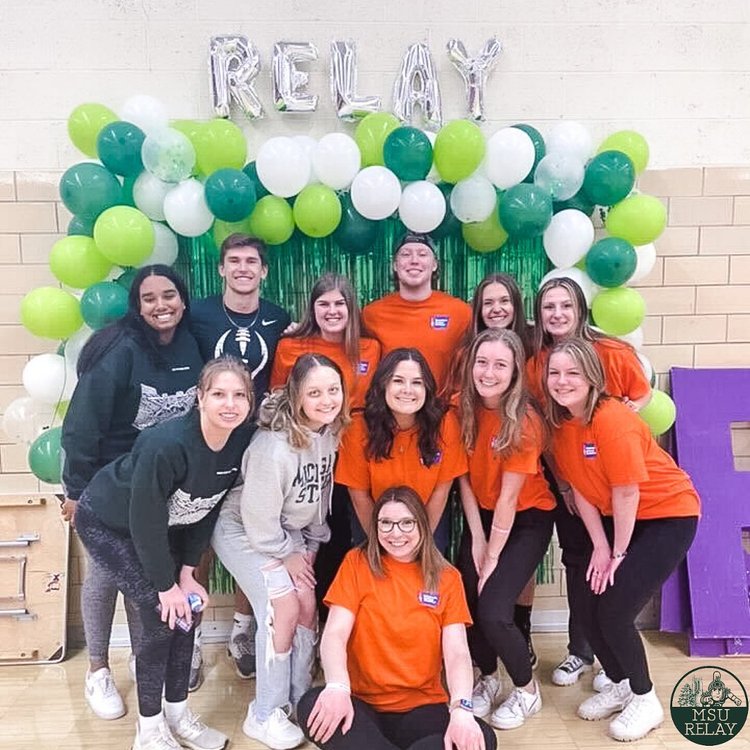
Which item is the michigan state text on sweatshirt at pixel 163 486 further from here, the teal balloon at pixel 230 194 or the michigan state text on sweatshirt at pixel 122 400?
the teal balloon at pixel 230 194

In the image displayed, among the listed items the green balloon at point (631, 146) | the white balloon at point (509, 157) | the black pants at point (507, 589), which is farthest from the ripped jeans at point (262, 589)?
the green balloon at point (631, 146)

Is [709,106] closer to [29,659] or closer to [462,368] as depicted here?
[462,368]

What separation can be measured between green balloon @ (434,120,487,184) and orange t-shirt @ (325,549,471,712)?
1356 mm

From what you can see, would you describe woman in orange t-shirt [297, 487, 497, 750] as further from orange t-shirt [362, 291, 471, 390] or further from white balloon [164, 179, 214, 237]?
white balloon [164, 179, 214, 237]

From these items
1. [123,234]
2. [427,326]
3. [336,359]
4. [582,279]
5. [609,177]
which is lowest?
[336,359]

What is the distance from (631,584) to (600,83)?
199cm

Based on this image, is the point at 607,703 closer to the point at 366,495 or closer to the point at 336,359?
the point at 366,495

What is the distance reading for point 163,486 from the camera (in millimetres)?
1979

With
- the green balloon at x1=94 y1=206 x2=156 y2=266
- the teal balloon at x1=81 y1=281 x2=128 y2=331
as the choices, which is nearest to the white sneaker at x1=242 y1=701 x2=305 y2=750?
the teal balloon at x1=81 y1=281 x2=128 y2=331

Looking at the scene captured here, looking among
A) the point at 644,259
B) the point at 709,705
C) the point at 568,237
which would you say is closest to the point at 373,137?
the point at 568,237

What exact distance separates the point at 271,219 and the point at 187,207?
287mm

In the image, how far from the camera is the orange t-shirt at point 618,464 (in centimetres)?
212

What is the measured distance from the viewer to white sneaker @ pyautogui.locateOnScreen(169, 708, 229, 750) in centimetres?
218

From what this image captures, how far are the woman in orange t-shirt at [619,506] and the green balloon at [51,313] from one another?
1.68m
